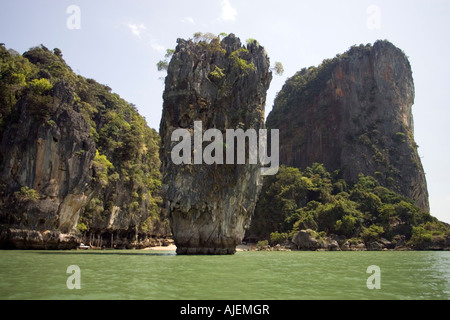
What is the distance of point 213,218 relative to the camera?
29.2m

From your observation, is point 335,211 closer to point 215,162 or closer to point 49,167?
point 215,162

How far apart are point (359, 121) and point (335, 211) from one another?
29688 mm

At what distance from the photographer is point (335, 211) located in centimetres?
5538

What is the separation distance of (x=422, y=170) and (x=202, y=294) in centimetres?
7522

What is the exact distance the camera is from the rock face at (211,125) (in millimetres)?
29078

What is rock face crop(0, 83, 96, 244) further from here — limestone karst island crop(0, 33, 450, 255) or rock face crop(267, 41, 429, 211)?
rock face crop(267, 41, 429, 211)

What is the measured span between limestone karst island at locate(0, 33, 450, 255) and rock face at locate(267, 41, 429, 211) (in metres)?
0.26

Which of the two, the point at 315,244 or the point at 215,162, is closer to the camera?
the point at 215,162

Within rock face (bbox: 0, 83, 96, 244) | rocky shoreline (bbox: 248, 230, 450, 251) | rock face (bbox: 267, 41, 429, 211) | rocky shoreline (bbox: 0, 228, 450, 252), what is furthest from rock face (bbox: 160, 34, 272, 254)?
rock face (bbox: 267, 41, 429, 211)

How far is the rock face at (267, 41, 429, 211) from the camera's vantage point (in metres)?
71.8

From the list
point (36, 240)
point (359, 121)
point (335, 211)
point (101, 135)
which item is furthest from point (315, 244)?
point (359, 121)

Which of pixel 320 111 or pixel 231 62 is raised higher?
pixel 320 111

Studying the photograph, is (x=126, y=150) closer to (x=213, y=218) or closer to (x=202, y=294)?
(x=213, y=218)
